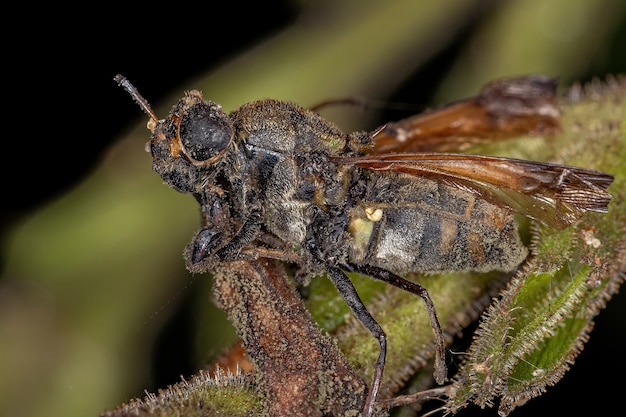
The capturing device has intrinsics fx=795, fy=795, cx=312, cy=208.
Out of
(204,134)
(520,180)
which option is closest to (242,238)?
(204,134)

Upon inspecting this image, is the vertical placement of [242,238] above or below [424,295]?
above

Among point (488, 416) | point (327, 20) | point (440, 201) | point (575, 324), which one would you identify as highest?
point (327, 20)

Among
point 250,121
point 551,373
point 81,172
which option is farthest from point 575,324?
point 81,172

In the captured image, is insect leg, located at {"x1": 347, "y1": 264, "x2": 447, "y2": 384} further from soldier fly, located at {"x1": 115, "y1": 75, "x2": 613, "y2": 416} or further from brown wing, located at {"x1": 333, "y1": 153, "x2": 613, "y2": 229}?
brown wing, located at {"x1": 333, "y1": 153, "x2": 613, "y2": 229}

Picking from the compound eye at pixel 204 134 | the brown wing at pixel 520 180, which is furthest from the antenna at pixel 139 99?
the brown wing at pixel 520 180

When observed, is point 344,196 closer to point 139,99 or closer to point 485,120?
point 485,120

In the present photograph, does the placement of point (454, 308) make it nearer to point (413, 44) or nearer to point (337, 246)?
point (337, 246)
